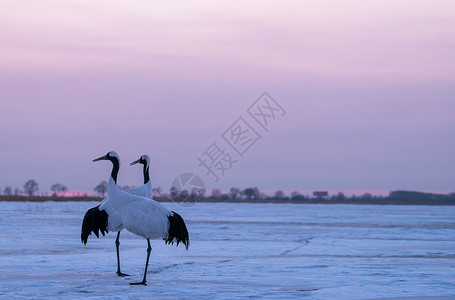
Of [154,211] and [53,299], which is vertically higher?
[154,211]

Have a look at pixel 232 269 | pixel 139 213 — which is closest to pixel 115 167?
pixel 139 213

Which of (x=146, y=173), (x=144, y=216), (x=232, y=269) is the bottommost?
(x=232, y=269)

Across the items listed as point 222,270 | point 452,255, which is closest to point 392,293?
point 222,270

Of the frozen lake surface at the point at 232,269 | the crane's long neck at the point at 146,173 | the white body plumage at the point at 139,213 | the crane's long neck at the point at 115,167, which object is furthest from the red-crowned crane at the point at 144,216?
the crane's long neck at the point at 146,173

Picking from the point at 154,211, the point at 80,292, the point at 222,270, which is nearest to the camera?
the point at 80,292

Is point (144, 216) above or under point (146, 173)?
under

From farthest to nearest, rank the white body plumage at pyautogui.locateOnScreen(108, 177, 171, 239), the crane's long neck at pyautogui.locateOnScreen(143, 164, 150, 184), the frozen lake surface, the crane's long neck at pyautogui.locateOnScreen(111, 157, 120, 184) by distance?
the crane's long neck at pyautogui.locateOnScreen(143, 164, 150, 184) < the crane's long neck at pyautogui.locateOnScreen(111, 157, 120, 184) < the white body plumage at pyautogui.locateOnScreen(108, 177, 171, 239) < the frozen lake surface

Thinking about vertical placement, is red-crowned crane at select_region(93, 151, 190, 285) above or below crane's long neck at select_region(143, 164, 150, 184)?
below

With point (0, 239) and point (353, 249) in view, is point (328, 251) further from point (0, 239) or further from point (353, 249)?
point (0, 239)

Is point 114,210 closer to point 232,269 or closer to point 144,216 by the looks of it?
point 144,216

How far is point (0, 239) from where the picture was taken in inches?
690

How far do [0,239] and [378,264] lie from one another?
9.50 metres

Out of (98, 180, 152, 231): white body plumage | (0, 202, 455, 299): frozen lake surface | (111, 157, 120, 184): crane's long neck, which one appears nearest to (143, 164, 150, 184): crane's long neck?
(98, 180, 152, 231): white body plumage

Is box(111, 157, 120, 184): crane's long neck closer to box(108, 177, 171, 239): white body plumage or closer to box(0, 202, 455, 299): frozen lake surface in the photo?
box(108, 177, 171, 239): white body plumage
